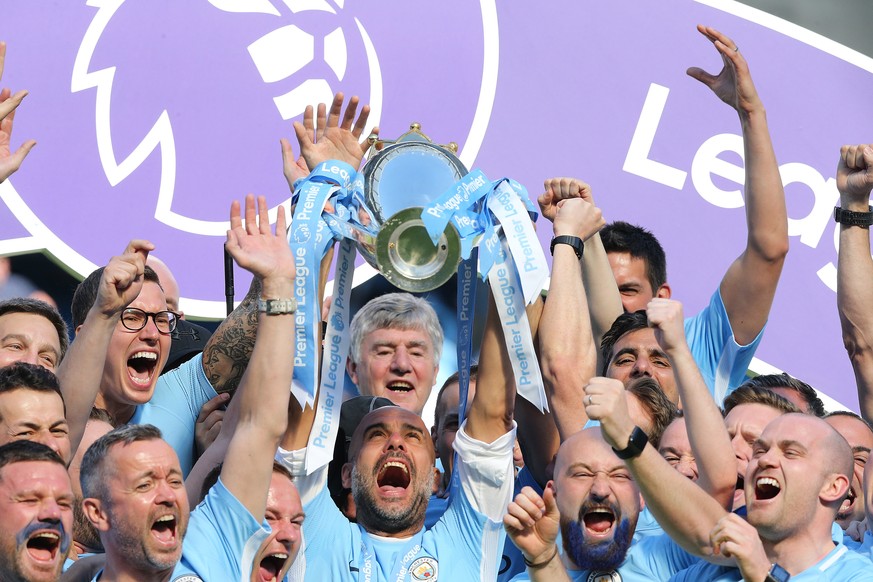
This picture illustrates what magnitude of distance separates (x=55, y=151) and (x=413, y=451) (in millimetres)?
2657

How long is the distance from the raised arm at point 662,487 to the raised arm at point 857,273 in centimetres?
142

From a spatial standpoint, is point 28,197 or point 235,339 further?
point 28,197

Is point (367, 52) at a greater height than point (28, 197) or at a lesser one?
greater

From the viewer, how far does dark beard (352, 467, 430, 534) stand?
16.5 ft

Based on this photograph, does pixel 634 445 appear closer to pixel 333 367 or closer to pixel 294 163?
pixel 333 367

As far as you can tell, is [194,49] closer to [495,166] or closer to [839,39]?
[495,166]

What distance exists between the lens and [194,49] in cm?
698

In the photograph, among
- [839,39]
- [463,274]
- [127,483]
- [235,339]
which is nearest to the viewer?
[127,483]

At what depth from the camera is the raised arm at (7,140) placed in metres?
5.32

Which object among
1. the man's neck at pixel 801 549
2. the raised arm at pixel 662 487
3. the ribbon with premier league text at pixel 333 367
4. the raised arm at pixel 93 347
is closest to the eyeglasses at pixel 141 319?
the raised arm at pixel 93 347

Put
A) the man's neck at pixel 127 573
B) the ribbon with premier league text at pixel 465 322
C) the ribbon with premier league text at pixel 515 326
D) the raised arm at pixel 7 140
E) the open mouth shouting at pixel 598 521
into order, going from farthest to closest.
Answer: the raised arm at pixel 7 140
the ribbon with premier league text at pixel 465 322
the open mouth shouting at pixel 598 521
the ribbon with premier league text at pixel 515 326
the man's neck at pixel 127 573

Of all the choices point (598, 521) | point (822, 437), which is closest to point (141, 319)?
point (598, 521)

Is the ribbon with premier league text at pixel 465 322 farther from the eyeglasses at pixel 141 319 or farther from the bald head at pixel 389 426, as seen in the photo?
the eyeglasses at pixel 141 319

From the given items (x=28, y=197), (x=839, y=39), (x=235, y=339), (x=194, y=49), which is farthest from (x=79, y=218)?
(x=839, y=39)
